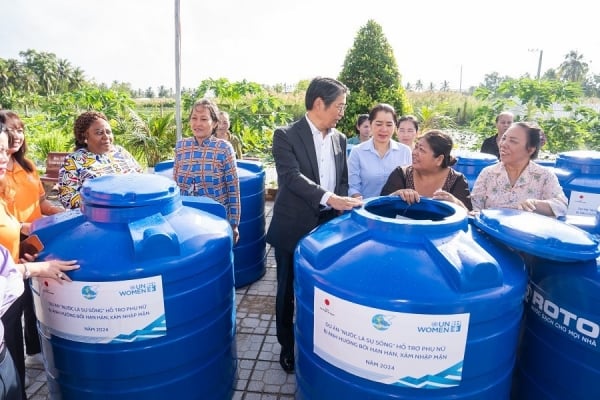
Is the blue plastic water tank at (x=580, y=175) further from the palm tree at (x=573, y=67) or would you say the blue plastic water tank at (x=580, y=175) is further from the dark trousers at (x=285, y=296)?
the palm tree at (x=573, y=67)

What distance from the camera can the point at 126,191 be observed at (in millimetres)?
2119

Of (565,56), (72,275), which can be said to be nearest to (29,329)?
(72,275)

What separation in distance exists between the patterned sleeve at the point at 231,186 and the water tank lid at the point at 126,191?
3.54 ft

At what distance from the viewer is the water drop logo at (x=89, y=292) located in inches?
76.5

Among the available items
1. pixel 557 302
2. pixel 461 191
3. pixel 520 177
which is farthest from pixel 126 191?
pixel 520 177

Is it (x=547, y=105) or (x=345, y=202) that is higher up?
(x=547, y=105)

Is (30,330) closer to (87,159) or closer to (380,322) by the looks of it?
(87,159)

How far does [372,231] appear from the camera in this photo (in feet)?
6.31

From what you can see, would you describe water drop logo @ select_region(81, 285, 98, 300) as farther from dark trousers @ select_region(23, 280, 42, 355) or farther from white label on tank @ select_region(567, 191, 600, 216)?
white label on tank @ select_region(567, 191, 600, 216)

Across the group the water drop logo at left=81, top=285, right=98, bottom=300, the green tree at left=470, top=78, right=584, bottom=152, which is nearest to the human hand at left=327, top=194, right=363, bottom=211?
the water drop logo at left=81, top=285, right=98, bottom=300

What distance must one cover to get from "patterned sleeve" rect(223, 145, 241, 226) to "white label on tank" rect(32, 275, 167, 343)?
149cm

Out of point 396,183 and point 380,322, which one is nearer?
point 380,322

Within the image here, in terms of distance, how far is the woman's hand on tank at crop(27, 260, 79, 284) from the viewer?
6.10 feet

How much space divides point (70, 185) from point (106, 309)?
1233mm
